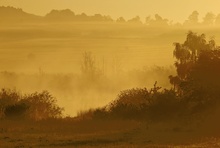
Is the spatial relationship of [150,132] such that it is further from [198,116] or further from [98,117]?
[98,117]

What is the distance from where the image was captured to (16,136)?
45688mm

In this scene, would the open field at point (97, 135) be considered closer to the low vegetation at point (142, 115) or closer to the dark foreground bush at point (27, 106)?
the low vegetation at point (142, 115)

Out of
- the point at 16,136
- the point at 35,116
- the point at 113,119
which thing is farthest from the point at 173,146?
the point at 35,116

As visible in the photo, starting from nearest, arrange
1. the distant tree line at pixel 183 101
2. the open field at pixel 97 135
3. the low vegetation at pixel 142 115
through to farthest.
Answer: the open field at pixel 97 135, the low vegetation at pixel 142 115, the distant tree line at pixel 183 101

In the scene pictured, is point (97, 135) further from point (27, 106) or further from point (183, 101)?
point (27, 106)

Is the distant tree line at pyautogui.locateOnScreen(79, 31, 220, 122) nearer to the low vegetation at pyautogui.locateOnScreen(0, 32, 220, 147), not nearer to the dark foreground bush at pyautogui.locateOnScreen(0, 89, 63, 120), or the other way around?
the low vegetation at pyautogui.locateOnScreen(0, 32, 220, 147)

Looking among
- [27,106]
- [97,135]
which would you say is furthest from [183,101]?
[97,135]

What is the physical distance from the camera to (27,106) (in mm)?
67500

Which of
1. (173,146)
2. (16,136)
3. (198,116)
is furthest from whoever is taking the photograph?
(198,116)

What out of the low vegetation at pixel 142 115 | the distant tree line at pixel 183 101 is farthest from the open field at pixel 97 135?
the distant tree line at pixel 183 101

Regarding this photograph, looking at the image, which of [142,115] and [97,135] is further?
[142,115]

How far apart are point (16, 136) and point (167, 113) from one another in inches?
884

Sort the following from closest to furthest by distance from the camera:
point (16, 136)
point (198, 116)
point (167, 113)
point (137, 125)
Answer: point (16, 136) → point (137, 125) → point (198, 116) → point (167, 113)

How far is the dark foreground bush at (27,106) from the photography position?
218 feet
